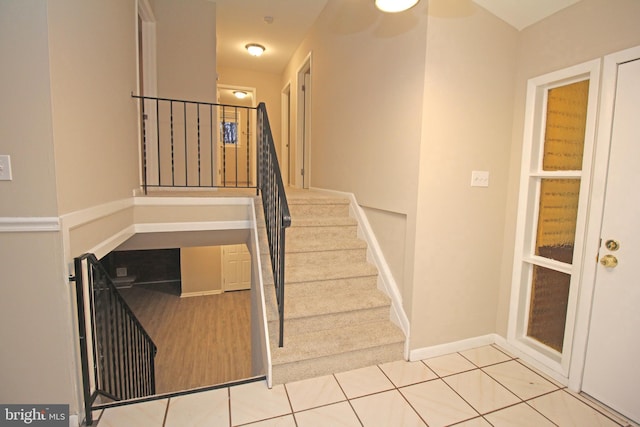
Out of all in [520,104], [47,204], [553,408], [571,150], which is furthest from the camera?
[520,104]

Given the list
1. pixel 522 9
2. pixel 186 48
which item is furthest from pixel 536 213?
pixel 186 48

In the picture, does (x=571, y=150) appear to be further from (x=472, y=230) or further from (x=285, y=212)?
(x=285, y=212)

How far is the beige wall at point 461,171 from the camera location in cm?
219

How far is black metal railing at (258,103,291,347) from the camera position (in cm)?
197

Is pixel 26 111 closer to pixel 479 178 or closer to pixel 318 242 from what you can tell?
pixel 318 242

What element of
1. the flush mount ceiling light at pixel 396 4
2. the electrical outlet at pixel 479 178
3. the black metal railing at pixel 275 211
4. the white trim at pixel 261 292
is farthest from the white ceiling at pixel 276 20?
the white trim at pixel 261 292

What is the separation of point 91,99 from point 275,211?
133cm

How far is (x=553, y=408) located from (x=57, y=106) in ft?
10.4

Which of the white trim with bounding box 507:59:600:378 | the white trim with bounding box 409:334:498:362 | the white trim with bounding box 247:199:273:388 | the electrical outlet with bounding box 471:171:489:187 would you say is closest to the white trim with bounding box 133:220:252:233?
the white trim with bounding box 247:199:273:388

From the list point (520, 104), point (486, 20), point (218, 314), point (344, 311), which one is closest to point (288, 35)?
point (486, 20)

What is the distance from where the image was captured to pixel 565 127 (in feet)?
7.07

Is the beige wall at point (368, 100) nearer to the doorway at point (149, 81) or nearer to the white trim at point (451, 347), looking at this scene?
the white trim at point (451, 347)

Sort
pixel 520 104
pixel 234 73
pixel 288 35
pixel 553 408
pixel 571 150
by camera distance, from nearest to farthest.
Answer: pixel 553 408, pixel 571 150, pixel 520 104, pixel 288 35, pixel 234 73

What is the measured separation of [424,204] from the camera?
225 centimetres
